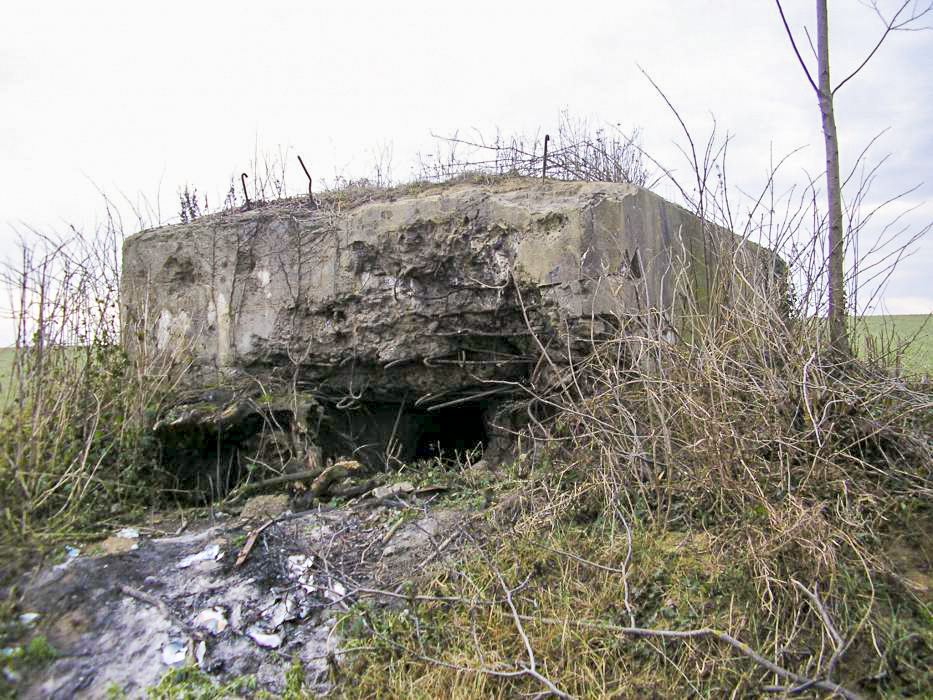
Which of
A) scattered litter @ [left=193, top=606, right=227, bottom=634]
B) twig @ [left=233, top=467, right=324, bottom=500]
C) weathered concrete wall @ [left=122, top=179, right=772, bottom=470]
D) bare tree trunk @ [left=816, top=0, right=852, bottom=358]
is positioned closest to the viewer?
scattered litter @ [left=193, top=606, right=227, bottom=634]

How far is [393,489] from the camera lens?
181 inches

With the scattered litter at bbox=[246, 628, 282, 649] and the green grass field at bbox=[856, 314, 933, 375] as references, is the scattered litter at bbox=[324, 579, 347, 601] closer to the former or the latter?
the scattered litter at bbox=[246, 628, 282, 649]

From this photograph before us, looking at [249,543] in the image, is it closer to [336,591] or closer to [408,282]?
[336,591]

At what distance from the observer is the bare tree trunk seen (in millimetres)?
4168

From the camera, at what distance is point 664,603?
321 centimetres

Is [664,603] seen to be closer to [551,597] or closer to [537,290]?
[551,597]

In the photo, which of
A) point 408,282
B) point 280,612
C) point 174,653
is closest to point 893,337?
point 408,282

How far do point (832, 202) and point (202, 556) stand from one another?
3.88 metres

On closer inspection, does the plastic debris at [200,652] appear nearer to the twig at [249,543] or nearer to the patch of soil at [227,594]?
the patch of soil at [227,594]

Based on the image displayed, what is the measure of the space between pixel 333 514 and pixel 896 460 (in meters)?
2.84

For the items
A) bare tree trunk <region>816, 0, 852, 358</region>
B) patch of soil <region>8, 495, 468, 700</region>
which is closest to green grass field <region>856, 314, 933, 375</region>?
bare tree trunk <region>816, 0, 852, 358</region>

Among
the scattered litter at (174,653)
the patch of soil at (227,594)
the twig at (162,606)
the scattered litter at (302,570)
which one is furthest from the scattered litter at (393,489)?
the scattered litter at (174,653)

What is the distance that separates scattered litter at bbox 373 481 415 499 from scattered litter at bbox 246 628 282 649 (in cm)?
125

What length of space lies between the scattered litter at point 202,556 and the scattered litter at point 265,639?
26.3 inches
